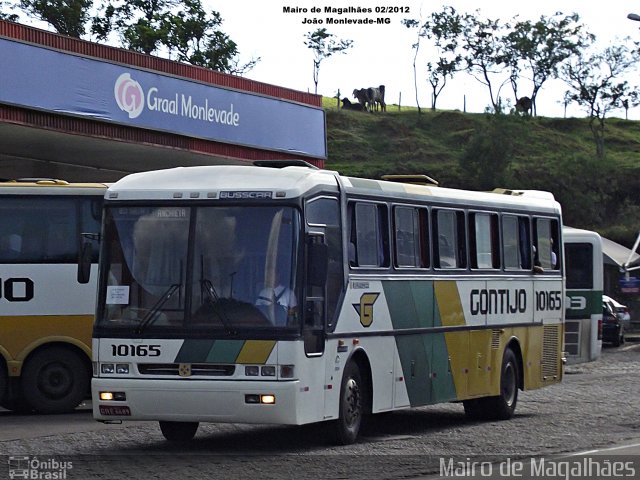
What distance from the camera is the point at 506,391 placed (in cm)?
1880

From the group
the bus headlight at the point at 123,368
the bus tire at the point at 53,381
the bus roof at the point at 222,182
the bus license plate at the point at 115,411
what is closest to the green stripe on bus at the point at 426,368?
the bus roof at the point at 222,182

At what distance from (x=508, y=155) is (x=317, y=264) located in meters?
66.7

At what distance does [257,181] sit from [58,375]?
6.38m

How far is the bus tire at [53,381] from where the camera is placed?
18953 millimetres


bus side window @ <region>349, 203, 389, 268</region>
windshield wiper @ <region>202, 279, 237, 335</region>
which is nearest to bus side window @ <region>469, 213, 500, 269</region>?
bus side window @ <region>349, 203, 389, 268</region>

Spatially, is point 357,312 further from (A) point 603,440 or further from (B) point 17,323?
(B) point 17,323

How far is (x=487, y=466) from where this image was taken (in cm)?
1270

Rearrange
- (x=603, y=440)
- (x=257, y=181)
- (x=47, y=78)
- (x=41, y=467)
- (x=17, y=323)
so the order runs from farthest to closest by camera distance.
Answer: (x=47, y=78) → (x=17, y=323) → (x=603, y=440) → (x=257, y=181) → (x=41, y=467)

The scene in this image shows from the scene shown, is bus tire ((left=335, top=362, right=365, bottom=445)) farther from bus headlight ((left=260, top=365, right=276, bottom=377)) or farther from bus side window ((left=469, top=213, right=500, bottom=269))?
bus side window ((left=469, top=213, right=500, bottom=269))

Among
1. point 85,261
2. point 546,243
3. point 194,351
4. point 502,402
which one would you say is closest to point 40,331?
point 85,261

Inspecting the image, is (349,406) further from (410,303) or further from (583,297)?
(583,297)

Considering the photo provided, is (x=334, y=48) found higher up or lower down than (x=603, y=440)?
higher up

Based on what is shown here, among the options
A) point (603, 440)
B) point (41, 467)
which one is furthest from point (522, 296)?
point (41, 467)

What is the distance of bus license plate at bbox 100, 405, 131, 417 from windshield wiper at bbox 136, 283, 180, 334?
2.52ft
